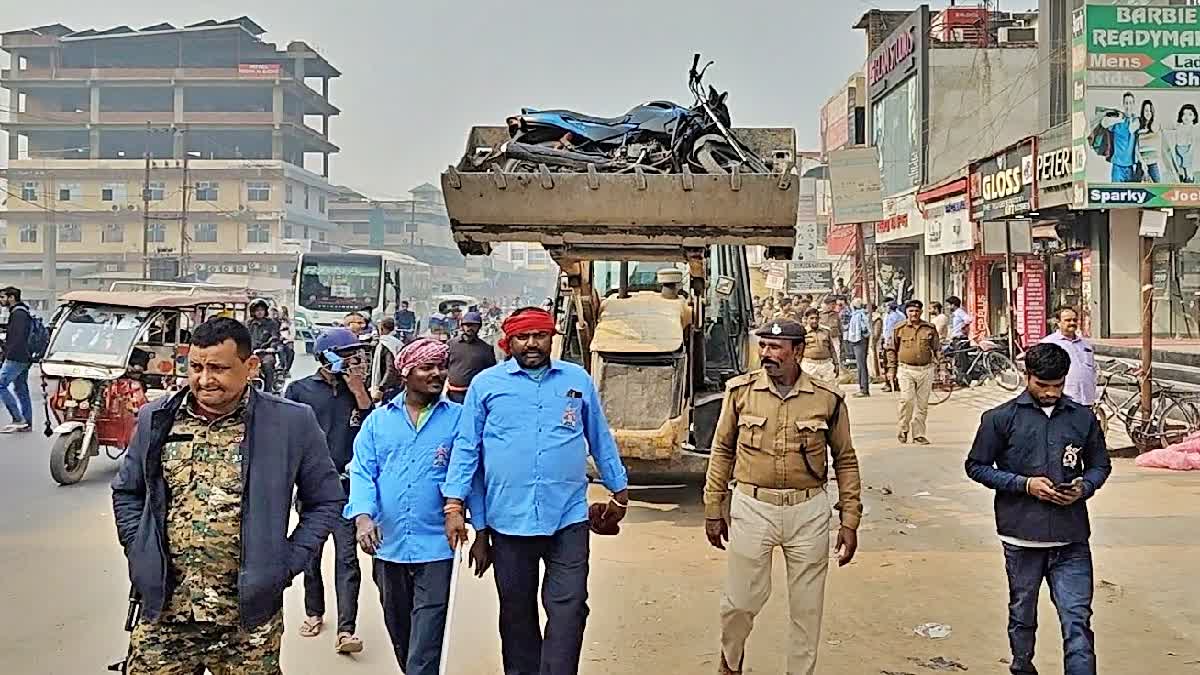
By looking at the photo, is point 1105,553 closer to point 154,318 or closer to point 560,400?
point 560,400

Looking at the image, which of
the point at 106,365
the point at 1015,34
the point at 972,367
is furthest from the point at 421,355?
the point at 1015,34

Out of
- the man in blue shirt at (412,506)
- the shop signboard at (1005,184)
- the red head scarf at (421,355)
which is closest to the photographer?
the man in blue shirt at (412,506)

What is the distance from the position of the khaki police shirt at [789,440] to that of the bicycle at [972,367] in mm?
16105

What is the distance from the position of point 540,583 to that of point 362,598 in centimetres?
250

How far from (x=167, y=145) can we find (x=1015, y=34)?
64363mm

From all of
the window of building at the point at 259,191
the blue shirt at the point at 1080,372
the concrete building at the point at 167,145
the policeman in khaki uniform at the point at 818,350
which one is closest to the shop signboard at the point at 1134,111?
the policeman in khaki uniform at the point at 818,350

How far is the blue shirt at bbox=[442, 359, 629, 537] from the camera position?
15.1 feet

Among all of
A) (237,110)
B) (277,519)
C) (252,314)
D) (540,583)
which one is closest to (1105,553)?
(540,583)

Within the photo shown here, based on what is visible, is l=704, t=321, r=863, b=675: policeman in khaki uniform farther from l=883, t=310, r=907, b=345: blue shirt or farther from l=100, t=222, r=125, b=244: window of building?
l=100, t=222, r=125, b=244: window of building

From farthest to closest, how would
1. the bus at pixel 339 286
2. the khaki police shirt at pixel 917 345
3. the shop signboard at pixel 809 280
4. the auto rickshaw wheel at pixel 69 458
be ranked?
the shop signboard at pixel 809 280 → the bus at pixel 339 286 → the khaki police shirt at pixel 917 345 → the auto rickshaw wheel at pixel 69 458

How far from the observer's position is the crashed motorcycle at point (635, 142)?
306 inches

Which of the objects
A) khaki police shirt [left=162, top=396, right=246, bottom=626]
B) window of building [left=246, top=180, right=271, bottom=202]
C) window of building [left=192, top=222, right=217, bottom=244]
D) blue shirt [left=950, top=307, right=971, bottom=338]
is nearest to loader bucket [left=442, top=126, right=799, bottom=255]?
khaki police shirt [left=162, top=396, right=246, bottom=626]

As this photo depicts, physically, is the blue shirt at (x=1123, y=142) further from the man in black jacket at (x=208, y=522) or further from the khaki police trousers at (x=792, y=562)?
the man in black jacket at (x=208, y=522)

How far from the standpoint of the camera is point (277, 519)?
3414mm
